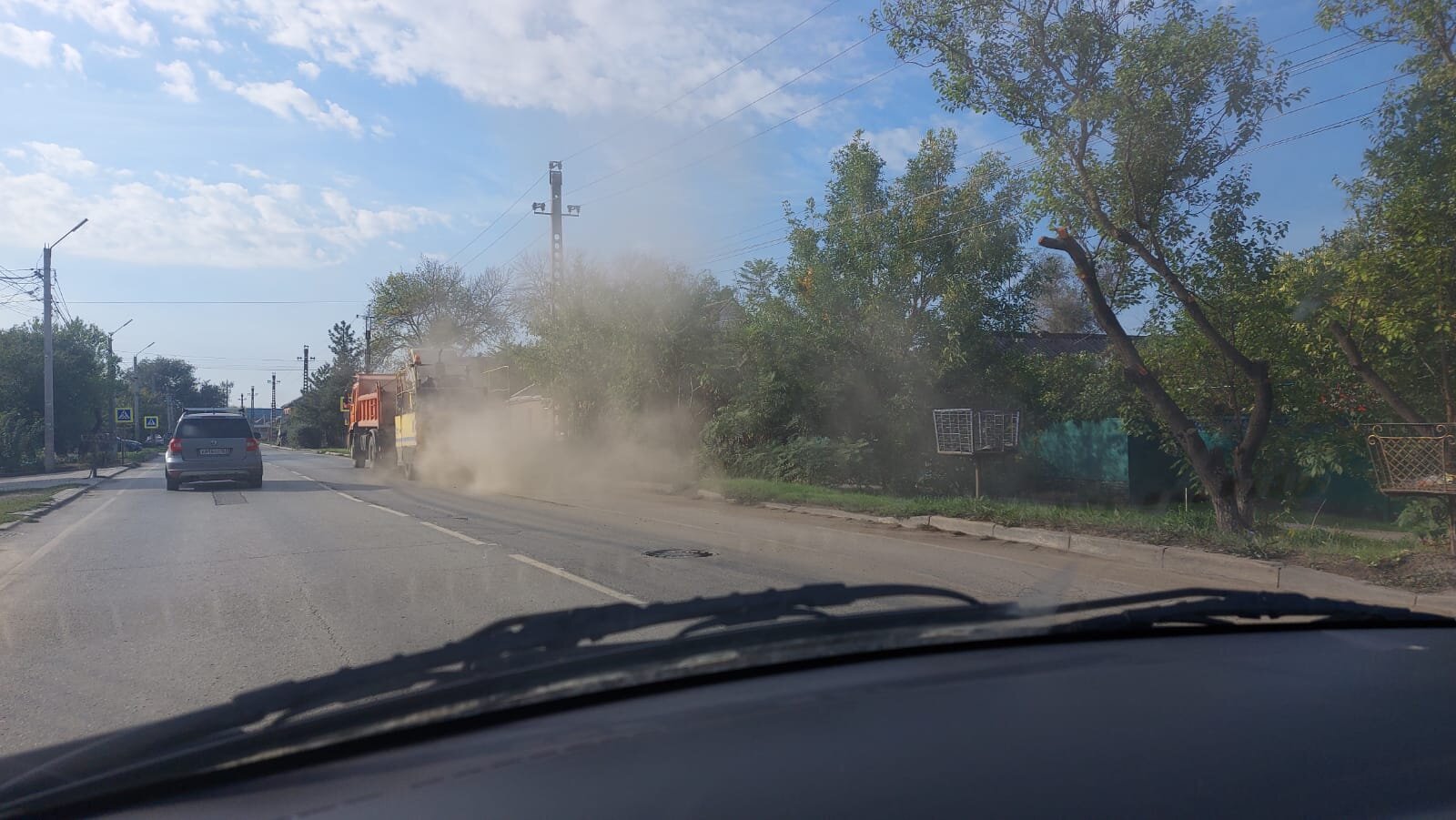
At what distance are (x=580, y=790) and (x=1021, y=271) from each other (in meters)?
19.4

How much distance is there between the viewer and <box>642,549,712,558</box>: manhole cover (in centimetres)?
1049

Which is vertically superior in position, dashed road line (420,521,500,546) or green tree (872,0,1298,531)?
green tree (872,0,1298,531)

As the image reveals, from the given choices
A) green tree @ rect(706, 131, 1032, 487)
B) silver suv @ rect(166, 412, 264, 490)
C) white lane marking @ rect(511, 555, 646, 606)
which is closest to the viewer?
white lane marking @ rect(511, 555, 646, 606)

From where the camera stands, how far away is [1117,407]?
17172 millimetres

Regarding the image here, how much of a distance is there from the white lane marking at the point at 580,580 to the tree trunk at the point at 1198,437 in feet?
20.8

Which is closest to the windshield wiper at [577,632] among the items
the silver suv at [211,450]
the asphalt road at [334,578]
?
the asphalt road at [334,578]

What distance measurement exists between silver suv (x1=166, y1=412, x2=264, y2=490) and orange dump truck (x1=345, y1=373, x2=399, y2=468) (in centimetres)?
663

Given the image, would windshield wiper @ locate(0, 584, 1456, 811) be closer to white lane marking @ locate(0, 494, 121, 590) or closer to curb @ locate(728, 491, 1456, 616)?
curb @ locate(728, 491, 1456, 616)

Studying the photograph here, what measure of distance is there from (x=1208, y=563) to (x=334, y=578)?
8318 millimetres

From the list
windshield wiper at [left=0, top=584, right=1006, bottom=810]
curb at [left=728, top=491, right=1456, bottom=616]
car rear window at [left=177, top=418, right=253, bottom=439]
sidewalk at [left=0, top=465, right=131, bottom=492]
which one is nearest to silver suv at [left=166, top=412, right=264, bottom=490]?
car rear window at [left=177, top=418, right=253, bottom=439]

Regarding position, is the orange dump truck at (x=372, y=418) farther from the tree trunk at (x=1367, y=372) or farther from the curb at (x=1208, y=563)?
the tree trunk at (x=1367, y=372)

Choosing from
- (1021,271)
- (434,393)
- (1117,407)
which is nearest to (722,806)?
(1117,407)

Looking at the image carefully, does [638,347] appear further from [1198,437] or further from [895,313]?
[1198,437]

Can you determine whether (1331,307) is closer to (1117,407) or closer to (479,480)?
(1117,407)
